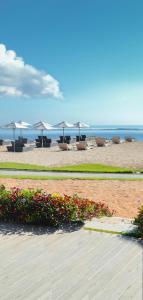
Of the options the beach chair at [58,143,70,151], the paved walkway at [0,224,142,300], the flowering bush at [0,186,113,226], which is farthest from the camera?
the beach chair at [58,143,70,151]

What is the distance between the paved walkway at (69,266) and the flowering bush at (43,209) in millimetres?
474

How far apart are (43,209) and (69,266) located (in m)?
2.49

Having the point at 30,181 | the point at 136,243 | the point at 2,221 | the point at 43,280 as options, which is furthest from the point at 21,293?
the point at 30,181

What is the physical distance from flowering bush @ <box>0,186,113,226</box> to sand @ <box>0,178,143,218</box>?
1.70m

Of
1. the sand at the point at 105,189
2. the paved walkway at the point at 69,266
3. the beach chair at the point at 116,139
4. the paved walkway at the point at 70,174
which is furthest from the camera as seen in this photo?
the beach chair at the point at 116,139

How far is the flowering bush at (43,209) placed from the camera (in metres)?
8.20

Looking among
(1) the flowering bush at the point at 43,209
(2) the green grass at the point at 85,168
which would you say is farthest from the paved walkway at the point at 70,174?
(1) the flowering bush at the point at 43,209

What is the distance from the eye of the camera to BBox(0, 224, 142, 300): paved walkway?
5.09 meters

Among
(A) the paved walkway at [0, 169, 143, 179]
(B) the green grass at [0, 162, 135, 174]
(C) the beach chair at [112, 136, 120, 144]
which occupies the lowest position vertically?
(A) the paved walkway at [0, 169, 143, 179]

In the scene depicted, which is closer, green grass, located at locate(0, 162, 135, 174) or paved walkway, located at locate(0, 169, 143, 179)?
paved walkway, located at locate(0, 169, 143, 179)

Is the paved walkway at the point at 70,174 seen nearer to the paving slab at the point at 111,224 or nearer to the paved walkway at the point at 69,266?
the paving slab at the point at 111,224

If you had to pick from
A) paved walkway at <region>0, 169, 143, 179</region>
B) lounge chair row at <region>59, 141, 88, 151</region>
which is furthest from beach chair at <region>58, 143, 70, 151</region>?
paved walkway at <region>0, 169, 143, 179</region>

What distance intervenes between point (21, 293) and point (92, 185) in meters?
9.75

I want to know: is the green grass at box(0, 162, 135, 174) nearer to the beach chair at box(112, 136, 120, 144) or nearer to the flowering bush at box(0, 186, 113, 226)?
the flowering bush at box(0, 186, 113, 226)
